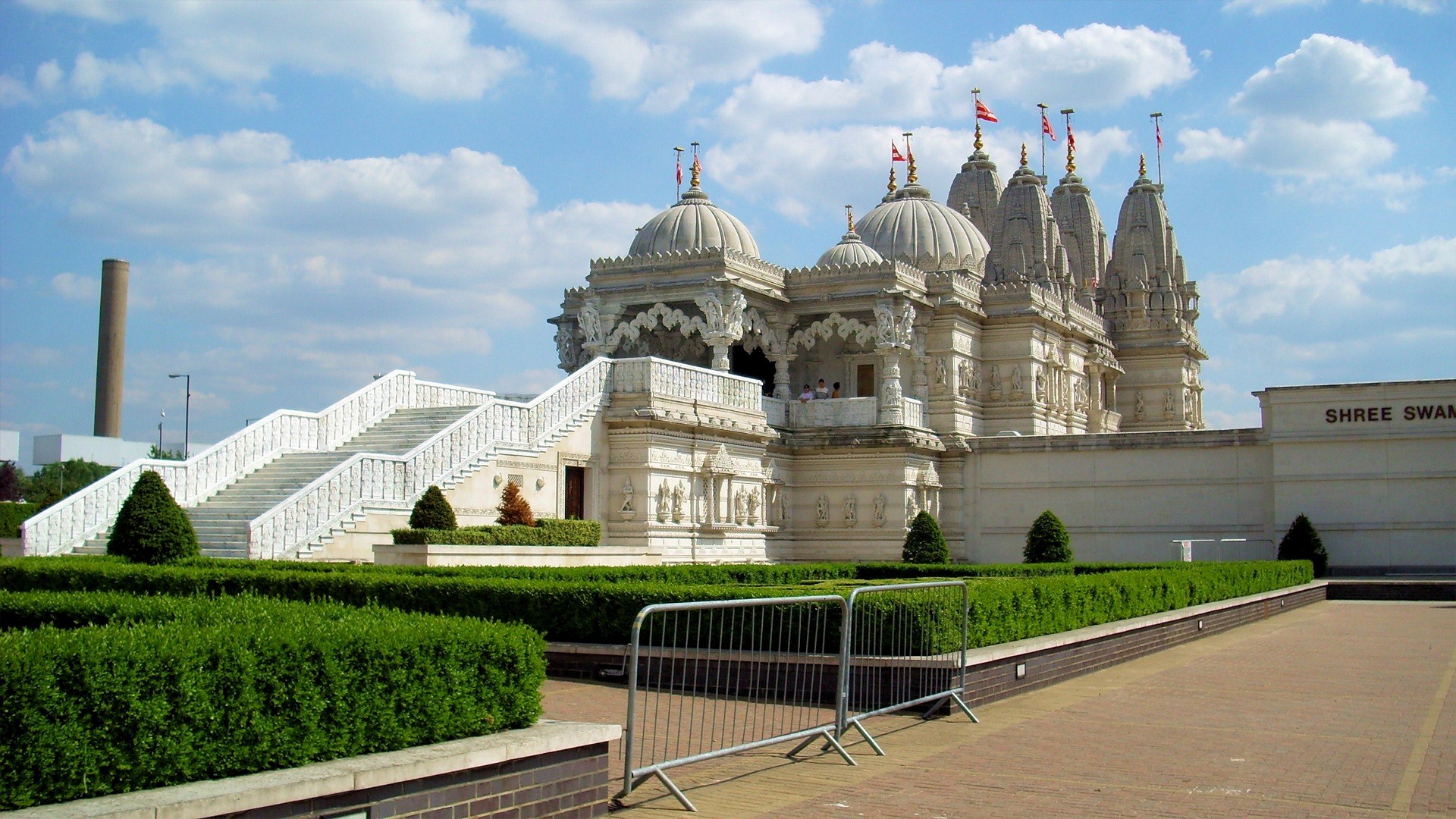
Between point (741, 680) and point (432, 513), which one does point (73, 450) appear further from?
point (741, 680)

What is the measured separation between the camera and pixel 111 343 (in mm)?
62844

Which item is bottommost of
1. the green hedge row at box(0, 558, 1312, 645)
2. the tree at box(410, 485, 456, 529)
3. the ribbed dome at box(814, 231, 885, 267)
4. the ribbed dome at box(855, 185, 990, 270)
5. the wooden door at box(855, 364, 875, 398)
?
the green hedge row at box(0, 558, 1312, 645)

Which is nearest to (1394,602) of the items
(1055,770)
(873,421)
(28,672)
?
(873,421)

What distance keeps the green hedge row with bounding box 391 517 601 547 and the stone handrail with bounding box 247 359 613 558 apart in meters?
1.33

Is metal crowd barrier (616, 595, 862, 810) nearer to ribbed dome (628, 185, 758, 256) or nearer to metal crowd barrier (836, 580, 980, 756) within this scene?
metal crowd barrier (836, 580, 980, 756)

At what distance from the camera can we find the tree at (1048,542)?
35750 millimetres

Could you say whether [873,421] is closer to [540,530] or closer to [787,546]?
[787,546]

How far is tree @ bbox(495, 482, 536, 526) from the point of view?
2702 centimetres

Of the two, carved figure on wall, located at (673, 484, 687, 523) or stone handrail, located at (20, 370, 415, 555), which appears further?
carved figure on wall, located at (673, 484, 687, 523)

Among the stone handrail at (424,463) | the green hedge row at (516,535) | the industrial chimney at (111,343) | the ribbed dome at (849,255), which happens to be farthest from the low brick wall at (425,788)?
the industrial chimney at (111,343)

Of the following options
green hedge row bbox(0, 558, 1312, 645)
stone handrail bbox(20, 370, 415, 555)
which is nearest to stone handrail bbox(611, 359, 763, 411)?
stone handrail bbox(20, 370, 415, 555)

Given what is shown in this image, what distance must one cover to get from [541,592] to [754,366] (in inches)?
1266

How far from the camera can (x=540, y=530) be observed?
85.2 ft

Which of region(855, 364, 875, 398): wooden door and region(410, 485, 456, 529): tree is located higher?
region(855, 364, 875, 398): wooden door
